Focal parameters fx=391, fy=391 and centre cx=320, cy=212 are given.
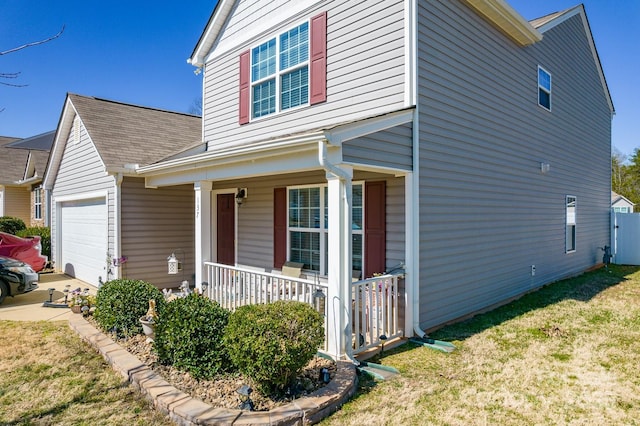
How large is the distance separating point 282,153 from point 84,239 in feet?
28.2

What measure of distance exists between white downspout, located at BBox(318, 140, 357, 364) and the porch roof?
387mm

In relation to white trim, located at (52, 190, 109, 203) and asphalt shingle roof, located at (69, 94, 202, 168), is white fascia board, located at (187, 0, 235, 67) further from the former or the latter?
white trim, located at (52, 190, 109, 203)

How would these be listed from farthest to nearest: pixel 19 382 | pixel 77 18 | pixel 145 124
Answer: pixel 145 124 → pixel 77 18 → pixel 19 382

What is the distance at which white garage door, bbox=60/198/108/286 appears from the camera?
32.6 feet

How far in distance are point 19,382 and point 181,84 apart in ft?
112

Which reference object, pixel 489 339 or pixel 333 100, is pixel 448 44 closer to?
pixel 333 100

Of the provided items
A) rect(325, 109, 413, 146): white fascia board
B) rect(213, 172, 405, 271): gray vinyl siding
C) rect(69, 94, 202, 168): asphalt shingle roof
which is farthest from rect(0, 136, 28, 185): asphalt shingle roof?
rect(325, 109, 413, 146): white fascia board

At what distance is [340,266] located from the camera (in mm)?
4766

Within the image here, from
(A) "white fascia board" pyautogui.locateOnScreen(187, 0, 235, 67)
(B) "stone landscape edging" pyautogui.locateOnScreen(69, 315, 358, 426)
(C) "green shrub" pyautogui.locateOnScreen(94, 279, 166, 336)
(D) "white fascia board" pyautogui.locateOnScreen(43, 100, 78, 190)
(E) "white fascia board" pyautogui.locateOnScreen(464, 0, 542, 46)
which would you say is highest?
(A) "white fascia board" pyautogui.locateOnScreen(187, 0, 235, 67)

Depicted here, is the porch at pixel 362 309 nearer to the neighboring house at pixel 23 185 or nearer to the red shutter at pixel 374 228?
the red shutter at pixel 374 228

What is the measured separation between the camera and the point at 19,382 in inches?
178

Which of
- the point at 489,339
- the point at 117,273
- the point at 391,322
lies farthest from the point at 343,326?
the point at 117,273

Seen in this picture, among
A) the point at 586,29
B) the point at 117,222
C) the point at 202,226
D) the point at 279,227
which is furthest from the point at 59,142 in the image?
the point at 586,29

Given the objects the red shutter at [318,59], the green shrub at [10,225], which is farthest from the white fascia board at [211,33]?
the green shrub at [10,225]
